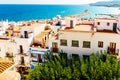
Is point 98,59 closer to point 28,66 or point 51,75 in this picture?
point 51,75

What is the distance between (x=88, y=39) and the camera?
33.9m

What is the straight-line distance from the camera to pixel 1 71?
53.3 feet

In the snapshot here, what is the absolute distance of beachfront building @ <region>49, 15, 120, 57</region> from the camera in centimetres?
3319

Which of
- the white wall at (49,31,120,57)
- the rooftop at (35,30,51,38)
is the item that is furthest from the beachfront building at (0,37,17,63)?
the white wall at (49,31,120,57)

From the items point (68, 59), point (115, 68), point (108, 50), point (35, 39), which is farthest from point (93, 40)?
point (35, 39)

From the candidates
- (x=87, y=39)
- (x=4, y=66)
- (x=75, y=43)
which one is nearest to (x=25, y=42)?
(x=75, y=43)

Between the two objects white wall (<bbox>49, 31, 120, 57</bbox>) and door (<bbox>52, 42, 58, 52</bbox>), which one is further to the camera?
door (<bbox>52, 42, 58, 52</bbox>)

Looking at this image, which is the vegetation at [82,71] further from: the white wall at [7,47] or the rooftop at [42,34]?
the white wall at [7,47]

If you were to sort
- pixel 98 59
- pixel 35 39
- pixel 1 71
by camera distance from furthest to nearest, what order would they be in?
pixel 35 39 < pixel 98 59 < pixel 1 71

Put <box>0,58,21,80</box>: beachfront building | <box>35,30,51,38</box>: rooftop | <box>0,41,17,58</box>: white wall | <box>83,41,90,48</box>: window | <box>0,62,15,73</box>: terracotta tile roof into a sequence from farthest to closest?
1. <box>0,41,17,58</box>: white wall
2. <box>35,30,51,38</box>: rooftop
3. <box>83,41,90,48</box>: window
4. <box>0,62,15,73</box>: terracotta tile roof
5. <box>0,58,21,80</box>: beachfront building

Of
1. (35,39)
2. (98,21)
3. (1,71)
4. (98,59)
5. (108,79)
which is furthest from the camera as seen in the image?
(35,39)

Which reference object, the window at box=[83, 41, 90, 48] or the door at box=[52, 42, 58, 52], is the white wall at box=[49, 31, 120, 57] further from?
the door at box=[52, 42, 58, 52]

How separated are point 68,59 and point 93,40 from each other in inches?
182

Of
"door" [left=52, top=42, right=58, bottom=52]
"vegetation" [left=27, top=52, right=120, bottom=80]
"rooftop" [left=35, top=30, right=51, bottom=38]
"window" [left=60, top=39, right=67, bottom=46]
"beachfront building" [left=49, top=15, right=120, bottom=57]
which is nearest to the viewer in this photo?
"vegetation" [left=27, top=52, right=120, bottom=80]
